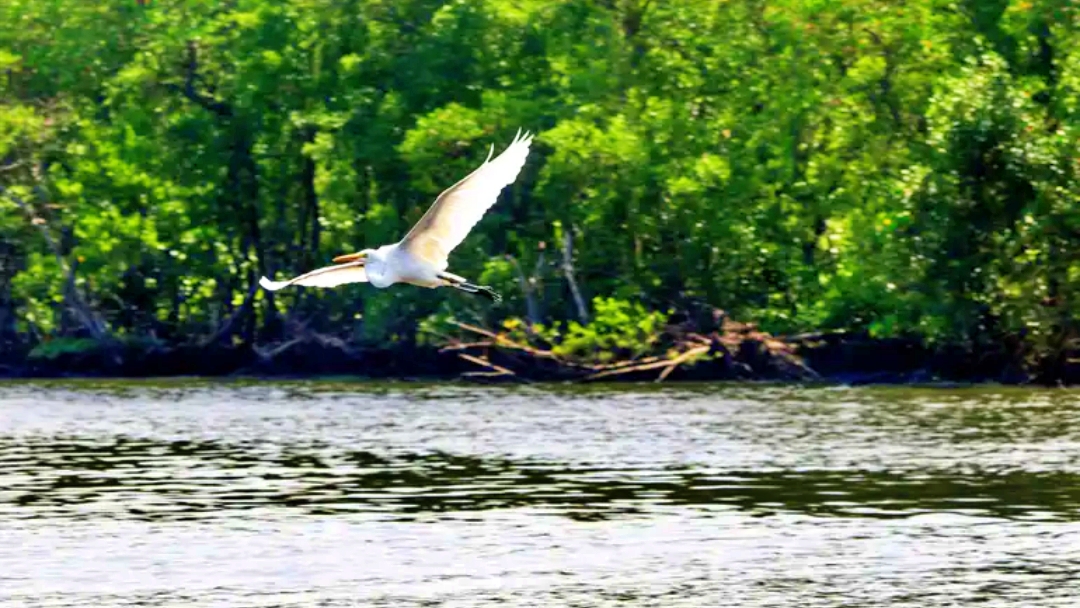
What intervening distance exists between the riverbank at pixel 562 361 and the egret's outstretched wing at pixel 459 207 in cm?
2748

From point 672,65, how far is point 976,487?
30574 millimetres

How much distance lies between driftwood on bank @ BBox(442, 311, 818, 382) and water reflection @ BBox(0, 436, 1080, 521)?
667 inches

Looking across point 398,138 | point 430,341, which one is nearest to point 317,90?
point 398,138

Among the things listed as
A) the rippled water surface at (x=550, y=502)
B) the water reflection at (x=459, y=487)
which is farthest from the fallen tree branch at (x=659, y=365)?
the water reflection at (x=459, y=487)

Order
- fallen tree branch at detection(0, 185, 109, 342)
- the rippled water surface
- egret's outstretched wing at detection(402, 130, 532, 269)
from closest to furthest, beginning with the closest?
the rippled water surface < egret's outstretched wing at detection(402, 130, 532, 269) < fallen tree branch at detection(0, 185, 109, 342)

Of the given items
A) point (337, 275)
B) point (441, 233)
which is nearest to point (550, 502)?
point (337, 275)

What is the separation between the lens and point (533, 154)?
188 feet

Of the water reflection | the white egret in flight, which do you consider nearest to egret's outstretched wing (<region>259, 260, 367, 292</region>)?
the white egret in flight

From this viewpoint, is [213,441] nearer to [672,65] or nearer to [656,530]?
[656,530]

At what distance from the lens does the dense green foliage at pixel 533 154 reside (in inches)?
2078

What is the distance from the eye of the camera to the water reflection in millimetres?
26578

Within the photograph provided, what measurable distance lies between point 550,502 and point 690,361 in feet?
78.2

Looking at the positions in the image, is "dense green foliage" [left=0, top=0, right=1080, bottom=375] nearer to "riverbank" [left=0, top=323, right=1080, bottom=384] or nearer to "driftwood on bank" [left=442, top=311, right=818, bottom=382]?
"riverbank" [left=0, top=323, right=1080, bottom=384]

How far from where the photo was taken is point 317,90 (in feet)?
194
